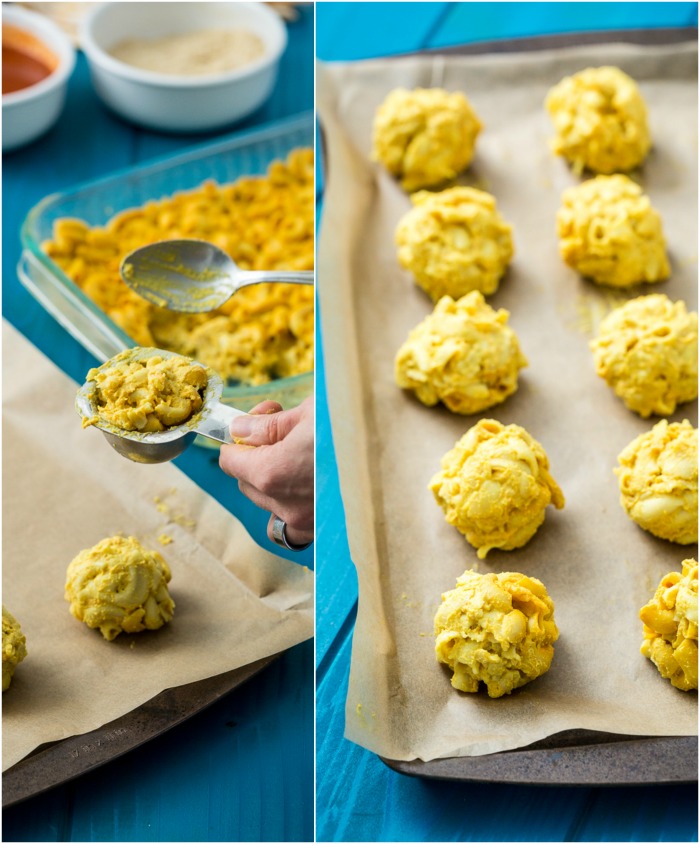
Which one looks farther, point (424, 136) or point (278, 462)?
point (424, 136)

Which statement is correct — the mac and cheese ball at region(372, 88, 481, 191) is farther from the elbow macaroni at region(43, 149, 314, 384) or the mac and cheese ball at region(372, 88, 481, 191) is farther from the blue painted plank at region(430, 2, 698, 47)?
the blue painted plank at region(430, 2, 698, 47)

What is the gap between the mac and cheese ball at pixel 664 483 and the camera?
161 cm

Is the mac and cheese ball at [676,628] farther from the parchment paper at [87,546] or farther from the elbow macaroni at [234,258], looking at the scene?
the elbow macaroni at [234,258]

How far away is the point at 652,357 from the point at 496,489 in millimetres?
442

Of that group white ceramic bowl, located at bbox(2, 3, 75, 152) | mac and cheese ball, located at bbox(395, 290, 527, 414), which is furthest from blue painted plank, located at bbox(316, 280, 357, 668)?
white ceramic bowl, located at bbox(2, 3, 75, 152)

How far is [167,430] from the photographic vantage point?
1141mm

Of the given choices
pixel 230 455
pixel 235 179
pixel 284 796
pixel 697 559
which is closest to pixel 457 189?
pixel 235 179

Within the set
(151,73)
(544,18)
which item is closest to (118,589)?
(151,73)

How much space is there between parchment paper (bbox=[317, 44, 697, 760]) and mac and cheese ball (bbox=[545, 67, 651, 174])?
0.19ft

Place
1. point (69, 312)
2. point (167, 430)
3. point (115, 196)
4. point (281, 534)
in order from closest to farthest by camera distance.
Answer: point (167, 430) < point (281, 534) < point (69, 312) < point (115, 196)

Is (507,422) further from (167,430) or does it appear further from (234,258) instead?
(167,430)

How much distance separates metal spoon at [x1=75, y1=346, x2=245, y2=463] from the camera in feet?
3.75

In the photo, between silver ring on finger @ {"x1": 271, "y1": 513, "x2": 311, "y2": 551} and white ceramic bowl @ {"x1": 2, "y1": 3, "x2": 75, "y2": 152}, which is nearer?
silver ring on finger @ {"x1": 271, "y1": 513, "x2": 311, "y2": 551}

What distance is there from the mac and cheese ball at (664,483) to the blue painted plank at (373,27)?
4.42 feet
